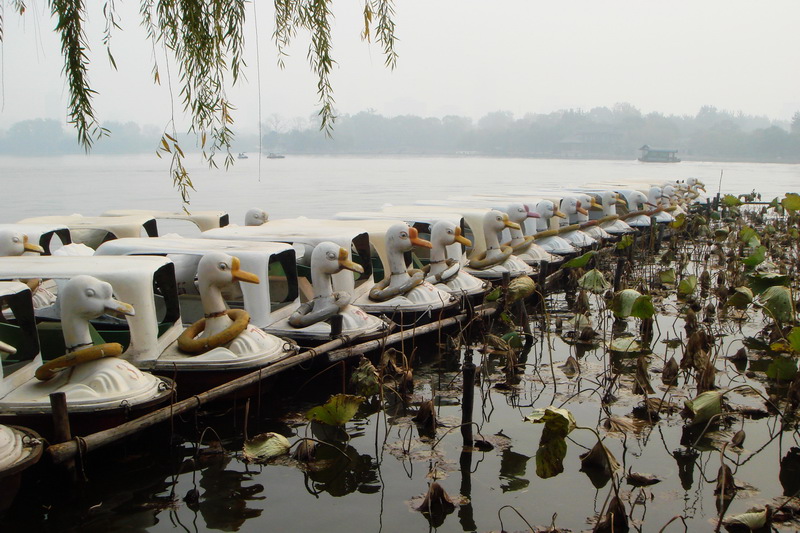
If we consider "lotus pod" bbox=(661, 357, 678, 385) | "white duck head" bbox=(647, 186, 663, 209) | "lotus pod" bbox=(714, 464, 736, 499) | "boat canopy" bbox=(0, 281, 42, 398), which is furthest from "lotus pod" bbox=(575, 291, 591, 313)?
"white duck head" bbox=(647, 186, 663, 209)

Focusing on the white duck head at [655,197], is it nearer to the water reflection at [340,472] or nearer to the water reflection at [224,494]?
the water reflection at [340,472]

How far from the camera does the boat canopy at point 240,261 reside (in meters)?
8.08

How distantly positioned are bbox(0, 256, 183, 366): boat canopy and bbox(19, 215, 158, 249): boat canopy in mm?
3869

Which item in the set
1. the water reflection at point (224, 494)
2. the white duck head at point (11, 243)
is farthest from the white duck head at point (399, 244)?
the white duck head at point (11, 243)

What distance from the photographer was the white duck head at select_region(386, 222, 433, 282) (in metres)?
9.48

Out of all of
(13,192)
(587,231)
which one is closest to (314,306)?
(587,231)

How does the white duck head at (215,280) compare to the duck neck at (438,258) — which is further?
the duck neck at (438,258)

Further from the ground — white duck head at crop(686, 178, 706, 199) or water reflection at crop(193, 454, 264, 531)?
white duck head at crop(686, 178, 706, 199)

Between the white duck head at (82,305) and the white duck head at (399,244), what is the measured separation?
3993mm

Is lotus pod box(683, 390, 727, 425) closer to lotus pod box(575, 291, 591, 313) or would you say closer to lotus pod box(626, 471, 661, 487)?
lotus pod box(626, 471, 661, 487)

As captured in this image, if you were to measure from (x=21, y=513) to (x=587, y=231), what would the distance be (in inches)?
522

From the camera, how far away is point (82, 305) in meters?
5.99

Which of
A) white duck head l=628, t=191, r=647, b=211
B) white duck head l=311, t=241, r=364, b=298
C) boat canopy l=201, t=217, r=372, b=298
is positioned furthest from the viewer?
white duck head l=628, t=191, r=647, b=211

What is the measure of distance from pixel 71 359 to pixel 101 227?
5.47 m
